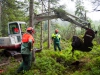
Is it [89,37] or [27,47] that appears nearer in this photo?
[27,47]

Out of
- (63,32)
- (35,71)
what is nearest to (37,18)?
(35,71)

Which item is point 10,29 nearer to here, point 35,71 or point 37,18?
point 37,18

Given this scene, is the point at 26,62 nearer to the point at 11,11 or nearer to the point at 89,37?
the point at 89,37

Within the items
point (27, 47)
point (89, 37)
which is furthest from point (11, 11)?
point (89, 37)

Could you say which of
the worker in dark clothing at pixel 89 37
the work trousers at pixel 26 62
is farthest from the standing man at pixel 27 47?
the worker in dark clothing at pixel 89 37

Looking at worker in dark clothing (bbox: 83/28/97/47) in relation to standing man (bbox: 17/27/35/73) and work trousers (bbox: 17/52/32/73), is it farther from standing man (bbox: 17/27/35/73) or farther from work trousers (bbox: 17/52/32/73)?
work trousers (bbox: 17/52/32/73)

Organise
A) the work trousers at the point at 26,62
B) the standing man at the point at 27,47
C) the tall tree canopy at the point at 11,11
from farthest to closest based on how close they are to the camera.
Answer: the tall tree canopy at the point at 11,11, the work trousers at the point at 26,62, the standing man at the point at 27,47

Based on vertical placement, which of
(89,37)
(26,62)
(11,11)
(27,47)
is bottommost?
(26,62)

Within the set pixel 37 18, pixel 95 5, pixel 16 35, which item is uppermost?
pixel 95 5

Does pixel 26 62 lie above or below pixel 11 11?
below

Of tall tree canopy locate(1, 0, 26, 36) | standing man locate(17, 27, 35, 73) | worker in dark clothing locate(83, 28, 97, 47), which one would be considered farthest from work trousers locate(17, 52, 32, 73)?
tall tree canopy locate(1, 0, 26, 36)

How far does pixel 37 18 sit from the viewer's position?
1003 centimetres

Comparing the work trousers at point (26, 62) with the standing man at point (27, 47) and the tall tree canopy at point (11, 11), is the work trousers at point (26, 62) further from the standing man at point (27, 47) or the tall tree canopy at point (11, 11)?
the tall tree canopy at point (11, 11)

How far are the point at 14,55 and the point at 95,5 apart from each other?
20.8ft
